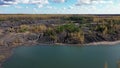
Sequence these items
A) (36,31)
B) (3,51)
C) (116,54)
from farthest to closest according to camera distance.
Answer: (36,31)
(3,51)
(116,54)

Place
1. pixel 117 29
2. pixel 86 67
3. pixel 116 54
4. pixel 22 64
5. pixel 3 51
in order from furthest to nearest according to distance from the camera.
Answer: pixel 117 29 → pixel 3 51 → pixel 116 54 → pixel 22 64 → pixel 86 67

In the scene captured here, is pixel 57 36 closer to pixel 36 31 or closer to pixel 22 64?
pixel 36 31

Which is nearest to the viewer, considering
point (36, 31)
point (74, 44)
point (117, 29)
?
point (74, 44)

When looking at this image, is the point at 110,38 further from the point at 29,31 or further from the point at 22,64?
the point at 22,64

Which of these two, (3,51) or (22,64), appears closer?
(22,64)

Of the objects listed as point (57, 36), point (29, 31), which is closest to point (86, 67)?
point (57, 36)

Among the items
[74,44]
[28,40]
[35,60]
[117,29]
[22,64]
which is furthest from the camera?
[117,29]

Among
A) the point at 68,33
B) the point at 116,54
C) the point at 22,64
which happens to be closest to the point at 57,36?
the point at 68,33

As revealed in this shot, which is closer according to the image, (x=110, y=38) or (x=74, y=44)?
(x=74, y=44)

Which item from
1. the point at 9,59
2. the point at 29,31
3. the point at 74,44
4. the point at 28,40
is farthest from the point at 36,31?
the point at 9,59

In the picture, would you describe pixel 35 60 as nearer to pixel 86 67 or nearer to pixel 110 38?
pixel 86 67
